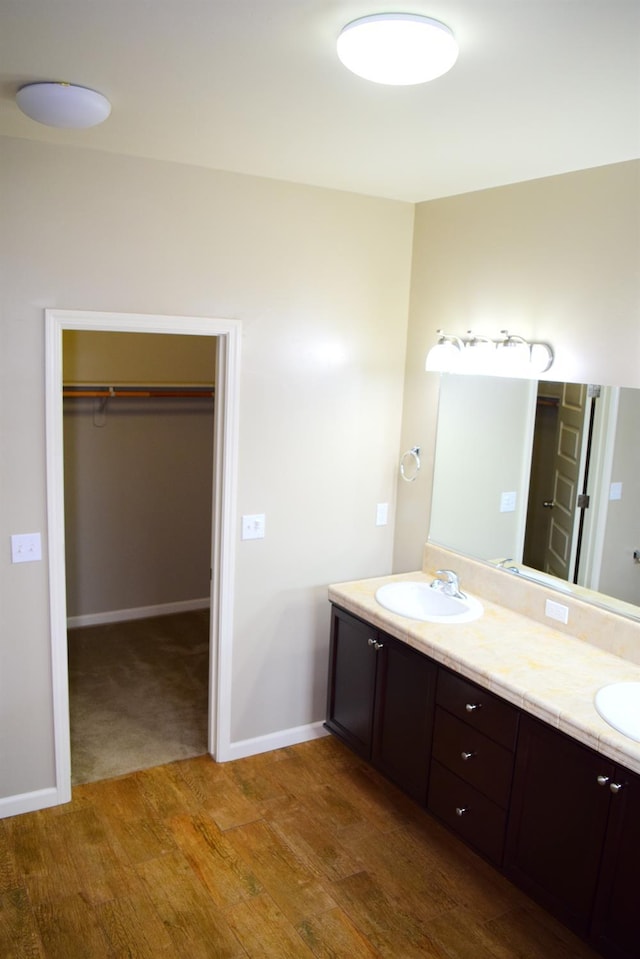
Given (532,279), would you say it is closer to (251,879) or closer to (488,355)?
(488,355)

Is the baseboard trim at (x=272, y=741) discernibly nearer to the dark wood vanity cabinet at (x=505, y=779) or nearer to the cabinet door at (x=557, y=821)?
the dark wood vanity cabinet at (x=505, y=779)

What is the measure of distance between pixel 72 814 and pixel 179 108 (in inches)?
105

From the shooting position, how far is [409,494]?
3.72 meters

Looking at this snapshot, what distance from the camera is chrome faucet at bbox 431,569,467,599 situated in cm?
325

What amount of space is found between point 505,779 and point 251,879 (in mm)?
1012

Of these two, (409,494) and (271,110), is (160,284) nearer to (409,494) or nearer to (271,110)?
(271,110)

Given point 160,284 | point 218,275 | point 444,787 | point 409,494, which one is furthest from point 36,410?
point 444,787

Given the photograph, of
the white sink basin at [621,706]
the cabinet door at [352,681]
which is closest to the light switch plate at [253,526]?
the cabinet door at [352,681]

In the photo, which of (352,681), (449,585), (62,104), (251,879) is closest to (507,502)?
(449,585)

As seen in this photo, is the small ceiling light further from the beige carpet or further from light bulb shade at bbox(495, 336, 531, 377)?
the beige carpet

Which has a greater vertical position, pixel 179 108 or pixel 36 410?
pixel 179 108

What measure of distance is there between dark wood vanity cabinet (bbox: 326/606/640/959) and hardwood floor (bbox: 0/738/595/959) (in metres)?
0.22

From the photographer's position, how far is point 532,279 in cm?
294

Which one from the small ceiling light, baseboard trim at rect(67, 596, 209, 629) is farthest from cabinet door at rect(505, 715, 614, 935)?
baseboard trim at rect(67, 596, 209, 629)
